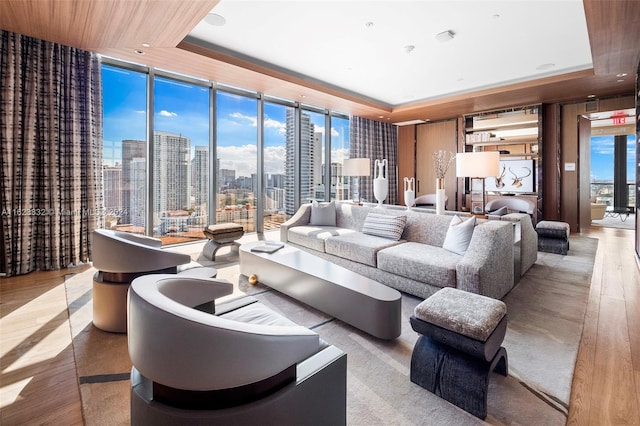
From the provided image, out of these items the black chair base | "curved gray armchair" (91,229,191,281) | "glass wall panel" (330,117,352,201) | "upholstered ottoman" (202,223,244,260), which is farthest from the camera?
"glass wall panel" (330,117,352,201)

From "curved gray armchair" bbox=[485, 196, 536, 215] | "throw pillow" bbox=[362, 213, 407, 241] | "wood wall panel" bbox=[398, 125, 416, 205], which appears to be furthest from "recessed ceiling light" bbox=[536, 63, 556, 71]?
"wood wall panel" bbox=[398, 125, 416, 205]

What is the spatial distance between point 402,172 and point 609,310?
20.7 feet

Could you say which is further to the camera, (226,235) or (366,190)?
(366,190)

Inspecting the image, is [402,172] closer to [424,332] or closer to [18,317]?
[424,332]

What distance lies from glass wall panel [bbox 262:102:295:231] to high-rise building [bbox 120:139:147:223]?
7.12 ft

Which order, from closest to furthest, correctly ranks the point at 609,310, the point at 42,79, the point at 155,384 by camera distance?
the point at 155,384, the point at 609,310, the point at 42,79

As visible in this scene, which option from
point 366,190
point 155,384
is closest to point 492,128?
point 366,190

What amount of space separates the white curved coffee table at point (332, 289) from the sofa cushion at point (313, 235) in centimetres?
62

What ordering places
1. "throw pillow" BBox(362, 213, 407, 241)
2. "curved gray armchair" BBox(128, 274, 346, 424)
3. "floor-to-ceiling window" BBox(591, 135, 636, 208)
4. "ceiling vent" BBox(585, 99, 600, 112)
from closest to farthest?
"curved gray armchair" BBox(128, 274, 346, 424) → "throw pillow" BBox(362, 213, 407, 241) → "ceiling vent" BBox(585, 99, 600, 112) → "floor-to-ceiling window" BBox(591, 135, 636, 208)

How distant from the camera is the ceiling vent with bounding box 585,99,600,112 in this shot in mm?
5695

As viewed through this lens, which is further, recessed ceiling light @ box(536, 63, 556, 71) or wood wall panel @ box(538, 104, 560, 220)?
wood wall panel @ box(538, 104, 560, 220)

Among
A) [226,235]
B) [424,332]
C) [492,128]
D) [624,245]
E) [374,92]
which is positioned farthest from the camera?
[492,128]

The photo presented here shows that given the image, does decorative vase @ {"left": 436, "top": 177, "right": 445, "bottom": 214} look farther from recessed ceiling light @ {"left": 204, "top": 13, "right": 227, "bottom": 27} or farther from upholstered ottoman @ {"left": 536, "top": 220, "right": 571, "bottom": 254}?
recessed ceiling light @ {"left": 204, "top": 13, "right": 227, "bottom": 27}

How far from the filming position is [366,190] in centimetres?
767
